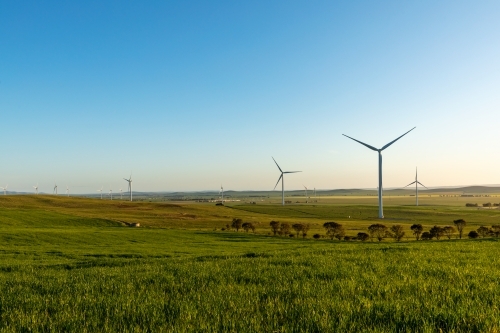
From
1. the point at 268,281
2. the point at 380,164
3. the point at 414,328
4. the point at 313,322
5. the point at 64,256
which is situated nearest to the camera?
the point at 414,328

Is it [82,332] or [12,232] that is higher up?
[82,332]

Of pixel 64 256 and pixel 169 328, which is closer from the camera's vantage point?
pixel 169 328

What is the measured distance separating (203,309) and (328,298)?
2469 mm

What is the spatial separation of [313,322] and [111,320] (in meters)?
3.32

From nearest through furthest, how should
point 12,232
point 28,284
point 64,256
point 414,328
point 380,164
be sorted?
point 414,328 < point 28,284 < point 64,256 < point 12,232 < point 380,164

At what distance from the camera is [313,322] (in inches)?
241

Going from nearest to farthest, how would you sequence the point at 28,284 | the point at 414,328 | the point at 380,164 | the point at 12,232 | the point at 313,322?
1. the point at 414,328
2. the point at 313,322
3. the point at 28,284
4. the point at 12,232
5. the point at 380,164

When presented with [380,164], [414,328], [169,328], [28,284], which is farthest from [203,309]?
[380,164]

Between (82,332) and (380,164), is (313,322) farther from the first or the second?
(380,164)

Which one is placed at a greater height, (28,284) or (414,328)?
(414,328)

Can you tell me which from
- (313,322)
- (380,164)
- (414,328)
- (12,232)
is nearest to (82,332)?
(313,322)

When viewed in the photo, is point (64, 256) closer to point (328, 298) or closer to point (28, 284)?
point (28, 284)

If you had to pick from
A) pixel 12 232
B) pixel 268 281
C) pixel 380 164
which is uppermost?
A: pixel 380 164

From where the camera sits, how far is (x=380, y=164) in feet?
296
